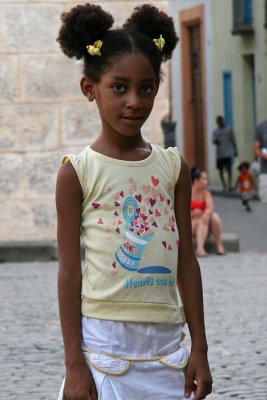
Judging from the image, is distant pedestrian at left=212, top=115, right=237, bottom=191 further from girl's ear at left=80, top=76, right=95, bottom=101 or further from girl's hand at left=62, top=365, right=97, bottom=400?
girl's hand at left=62, top=365, right=97, bottom=400

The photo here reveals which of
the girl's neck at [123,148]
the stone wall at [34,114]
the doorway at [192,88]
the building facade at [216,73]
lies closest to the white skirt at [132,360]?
the girl's neck at [123,148]

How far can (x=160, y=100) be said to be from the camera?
49.0ft

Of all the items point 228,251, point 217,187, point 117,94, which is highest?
point 117,94

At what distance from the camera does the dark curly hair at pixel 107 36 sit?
4.03 m

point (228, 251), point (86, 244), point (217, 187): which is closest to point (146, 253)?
point (86, 244)

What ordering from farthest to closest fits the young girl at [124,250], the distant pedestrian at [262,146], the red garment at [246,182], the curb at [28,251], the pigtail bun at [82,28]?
the red garment at [246,182] < the distant pedestrian at [262,146] < the curb at [28,251] < the pigtail bun at [82,28] < the young girl at [124,250]

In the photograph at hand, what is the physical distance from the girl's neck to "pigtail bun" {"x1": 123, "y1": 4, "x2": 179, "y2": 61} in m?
0.28

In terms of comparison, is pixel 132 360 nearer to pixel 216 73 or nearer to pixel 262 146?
pixel 262 146

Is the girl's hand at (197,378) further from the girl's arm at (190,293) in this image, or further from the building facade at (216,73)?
the building facade at (216,73)

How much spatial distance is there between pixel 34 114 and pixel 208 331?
20.1 feet

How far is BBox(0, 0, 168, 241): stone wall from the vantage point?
1488cm

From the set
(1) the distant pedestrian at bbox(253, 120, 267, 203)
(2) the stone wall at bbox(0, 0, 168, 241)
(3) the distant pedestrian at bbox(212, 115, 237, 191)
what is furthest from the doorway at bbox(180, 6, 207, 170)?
(2) the stone wall at bbox(0, 0, 168, 241)

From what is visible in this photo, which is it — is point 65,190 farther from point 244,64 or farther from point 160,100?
point 244,64

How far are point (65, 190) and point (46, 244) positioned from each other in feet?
35.7
